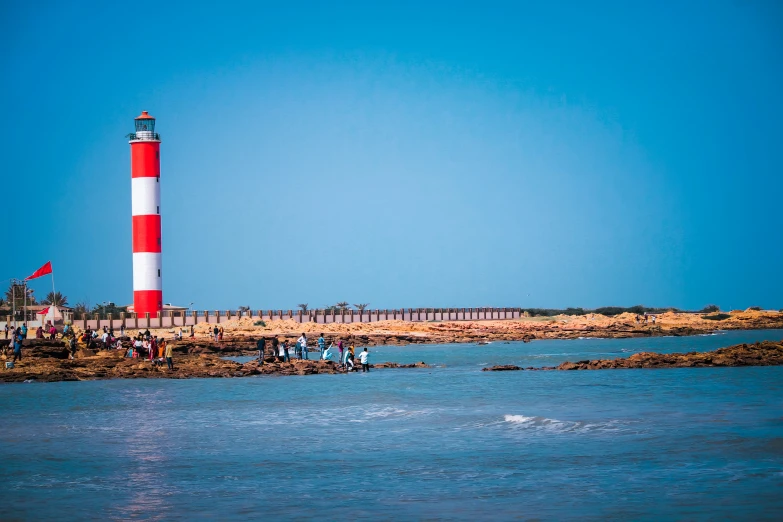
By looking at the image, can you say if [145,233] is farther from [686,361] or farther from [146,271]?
[686,361]

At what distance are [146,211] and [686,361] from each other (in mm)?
36278

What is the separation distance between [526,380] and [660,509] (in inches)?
795

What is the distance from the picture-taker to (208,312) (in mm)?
72438

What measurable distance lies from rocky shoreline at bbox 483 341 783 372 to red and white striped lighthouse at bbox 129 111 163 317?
29782 mm

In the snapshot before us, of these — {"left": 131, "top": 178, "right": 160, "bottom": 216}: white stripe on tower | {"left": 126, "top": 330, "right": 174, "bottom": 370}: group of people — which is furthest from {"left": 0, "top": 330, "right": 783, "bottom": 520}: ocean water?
{"left": 131, "top": 178, "right": 160, "bottom": 216}: white stripe on tower

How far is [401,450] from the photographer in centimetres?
1848

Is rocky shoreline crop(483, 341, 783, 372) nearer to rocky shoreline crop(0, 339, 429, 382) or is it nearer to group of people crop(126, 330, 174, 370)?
rocky shoreline crop(0, 339, 429, 382)

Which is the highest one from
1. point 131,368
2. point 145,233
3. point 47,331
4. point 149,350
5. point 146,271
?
point 145,233

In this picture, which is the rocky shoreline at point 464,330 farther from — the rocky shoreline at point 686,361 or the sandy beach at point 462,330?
the rocky shoreline at point 686,361

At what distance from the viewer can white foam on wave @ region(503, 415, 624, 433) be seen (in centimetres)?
2072

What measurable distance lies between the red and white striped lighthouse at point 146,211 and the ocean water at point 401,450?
28.1 meters

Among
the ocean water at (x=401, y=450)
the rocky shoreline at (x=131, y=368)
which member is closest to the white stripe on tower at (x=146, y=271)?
the rocky shoreline at (x=131, y=368)

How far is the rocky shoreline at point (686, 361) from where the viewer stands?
36.5 m

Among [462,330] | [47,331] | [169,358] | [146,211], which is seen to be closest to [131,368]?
[169,358]
